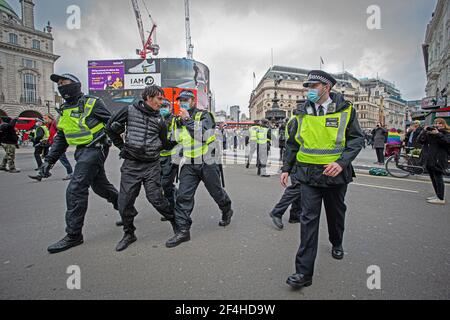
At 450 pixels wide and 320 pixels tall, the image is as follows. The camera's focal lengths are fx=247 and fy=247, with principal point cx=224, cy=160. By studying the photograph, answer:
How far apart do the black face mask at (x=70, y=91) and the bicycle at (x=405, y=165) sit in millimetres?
8509

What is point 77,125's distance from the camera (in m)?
3.00

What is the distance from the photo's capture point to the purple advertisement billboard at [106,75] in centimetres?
3150

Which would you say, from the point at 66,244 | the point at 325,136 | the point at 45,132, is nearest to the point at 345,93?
the point at 45,132

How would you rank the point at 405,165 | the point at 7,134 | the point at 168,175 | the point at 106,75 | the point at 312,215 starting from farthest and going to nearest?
the point at 106,75, the point at 7,134, the point at 405,165, the point at 168,175, the point at 312,215

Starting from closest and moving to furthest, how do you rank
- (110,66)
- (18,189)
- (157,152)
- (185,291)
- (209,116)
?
(185,291), (157,152), (209,116), (18,189), (110,66)

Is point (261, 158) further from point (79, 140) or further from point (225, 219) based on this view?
point (79, 140)

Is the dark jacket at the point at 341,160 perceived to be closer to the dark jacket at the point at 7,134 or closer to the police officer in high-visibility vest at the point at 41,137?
the police officer in high-visibility vest at the point at 41,137

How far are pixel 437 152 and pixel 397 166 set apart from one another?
3.36 m

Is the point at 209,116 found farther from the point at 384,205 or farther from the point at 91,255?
the point at 384,205

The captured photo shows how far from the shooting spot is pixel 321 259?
2619 millimetres

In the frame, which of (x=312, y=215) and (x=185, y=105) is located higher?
(x=185, y=105)
